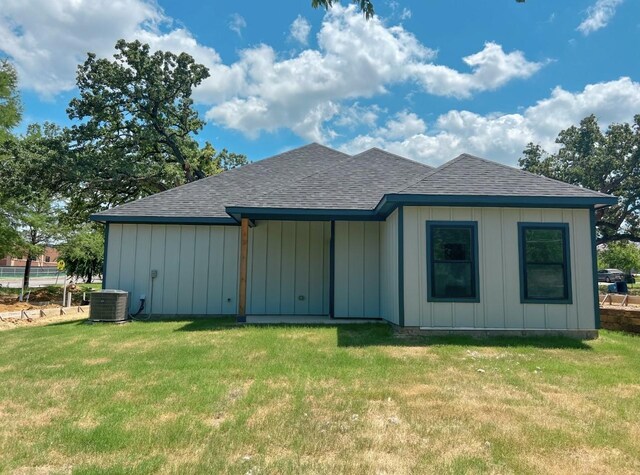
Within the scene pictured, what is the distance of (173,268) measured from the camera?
1062 cm

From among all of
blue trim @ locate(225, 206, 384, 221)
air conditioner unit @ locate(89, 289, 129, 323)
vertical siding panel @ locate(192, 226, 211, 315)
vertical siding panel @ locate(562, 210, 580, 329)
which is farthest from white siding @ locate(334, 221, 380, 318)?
air conditioner unit @ locate(89, 289, 129, 323)

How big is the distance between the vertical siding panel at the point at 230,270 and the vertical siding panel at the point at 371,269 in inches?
133

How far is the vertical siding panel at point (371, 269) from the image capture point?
30.9 feet

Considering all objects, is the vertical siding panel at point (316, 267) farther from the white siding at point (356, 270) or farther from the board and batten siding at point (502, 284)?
the board and batten siding at point (502, 284)

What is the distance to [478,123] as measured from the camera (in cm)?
1759

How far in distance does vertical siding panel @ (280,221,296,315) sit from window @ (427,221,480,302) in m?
4.19

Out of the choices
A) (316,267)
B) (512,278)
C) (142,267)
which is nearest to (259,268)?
(316,267)

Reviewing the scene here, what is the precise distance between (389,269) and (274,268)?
340cm

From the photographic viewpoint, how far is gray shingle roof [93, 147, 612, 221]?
7637mm

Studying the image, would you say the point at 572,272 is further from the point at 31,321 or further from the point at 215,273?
the point at 31,321

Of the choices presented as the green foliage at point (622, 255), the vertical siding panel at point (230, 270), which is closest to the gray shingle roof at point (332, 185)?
the vertical siding panel at point (230, 270)

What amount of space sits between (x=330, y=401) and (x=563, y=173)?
30641 mm

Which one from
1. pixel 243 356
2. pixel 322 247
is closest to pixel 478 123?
pixel 322 247

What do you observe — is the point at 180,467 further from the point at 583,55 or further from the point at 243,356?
the point at 583,55
